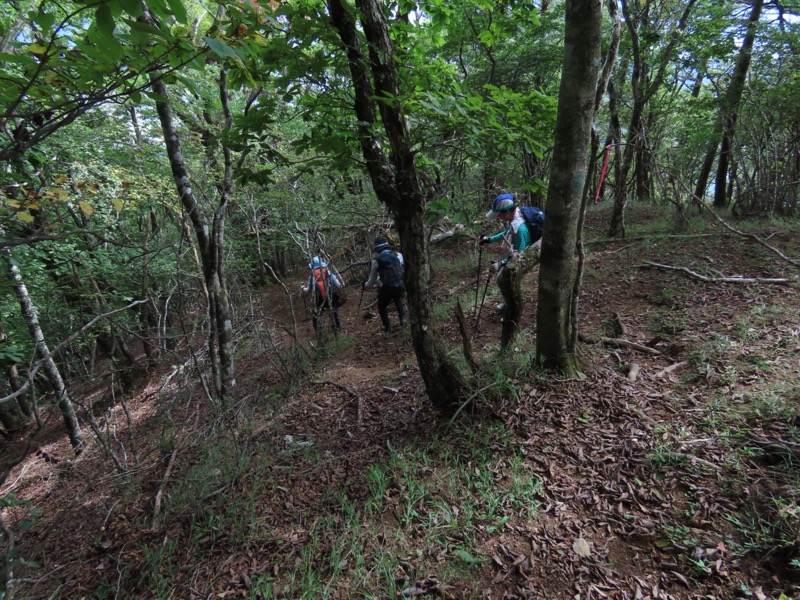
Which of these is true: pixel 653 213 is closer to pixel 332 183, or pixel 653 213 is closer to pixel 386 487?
pixel 332 183

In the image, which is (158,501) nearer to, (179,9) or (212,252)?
(212,252)

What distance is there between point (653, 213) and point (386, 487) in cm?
1105

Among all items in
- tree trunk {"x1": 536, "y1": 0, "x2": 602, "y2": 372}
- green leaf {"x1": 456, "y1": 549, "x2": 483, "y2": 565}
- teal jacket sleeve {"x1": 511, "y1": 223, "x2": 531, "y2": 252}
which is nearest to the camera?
green leaf {"x1": 456, "y1": 549, "x2": 483, "y2": 565}

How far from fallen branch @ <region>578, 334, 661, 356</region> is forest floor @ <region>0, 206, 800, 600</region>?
6 centimetres

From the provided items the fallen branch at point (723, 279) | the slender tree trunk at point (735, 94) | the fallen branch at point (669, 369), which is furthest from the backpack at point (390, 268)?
the slender tree trunk at point (735, 94)

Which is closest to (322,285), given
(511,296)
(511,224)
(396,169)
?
(511,224)

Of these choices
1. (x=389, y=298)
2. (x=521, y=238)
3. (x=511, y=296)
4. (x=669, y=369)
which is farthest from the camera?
(x=389, y=298)

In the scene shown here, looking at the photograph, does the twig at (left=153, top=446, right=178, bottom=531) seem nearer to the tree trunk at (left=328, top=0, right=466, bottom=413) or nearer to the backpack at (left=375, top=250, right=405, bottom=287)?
the tree trunk at (left=328, top=0, right=466, bottom=413)

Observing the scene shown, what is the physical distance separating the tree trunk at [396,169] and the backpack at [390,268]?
345 centimetres

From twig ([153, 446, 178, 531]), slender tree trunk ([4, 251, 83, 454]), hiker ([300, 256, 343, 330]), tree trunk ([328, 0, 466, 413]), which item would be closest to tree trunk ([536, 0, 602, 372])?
tree trunk ([328, 0, 466, 413])

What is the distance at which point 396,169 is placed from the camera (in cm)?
321

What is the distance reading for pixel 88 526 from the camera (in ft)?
11.7

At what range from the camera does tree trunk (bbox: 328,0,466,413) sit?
289cm

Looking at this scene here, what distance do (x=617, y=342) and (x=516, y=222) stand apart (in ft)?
6.84
